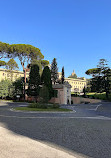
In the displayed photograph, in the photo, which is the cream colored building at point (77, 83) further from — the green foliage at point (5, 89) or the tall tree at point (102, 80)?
the green foliage at point (5, 89)

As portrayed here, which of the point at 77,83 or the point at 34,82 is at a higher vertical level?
the point at 77,83

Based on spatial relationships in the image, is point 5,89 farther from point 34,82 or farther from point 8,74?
point 8,74

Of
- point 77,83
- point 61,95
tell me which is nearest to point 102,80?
point 61,95

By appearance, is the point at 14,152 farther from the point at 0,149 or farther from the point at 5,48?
the point at 5,48

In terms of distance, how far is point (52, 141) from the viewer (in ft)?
20.3

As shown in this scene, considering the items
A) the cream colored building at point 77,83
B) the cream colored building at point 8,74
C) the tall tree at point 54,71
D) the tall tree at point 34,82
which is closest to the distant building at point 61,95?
the tall tree at point 34,82

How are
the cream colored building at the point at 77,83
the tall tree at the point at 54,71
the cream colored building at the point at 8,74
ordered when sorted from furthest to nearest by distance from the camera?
the cream colored building at the point at 77,83 → the tall tree at the point at 54,71 → the cream colored building at the point at 8,74

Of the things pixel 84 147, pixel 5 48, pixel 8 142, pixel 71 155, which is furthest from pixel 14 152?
pixel 5 48

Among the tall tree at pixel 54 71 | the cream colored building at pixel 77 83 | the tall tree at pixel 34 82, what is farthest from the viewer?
the cream colored building at pixel 77 83

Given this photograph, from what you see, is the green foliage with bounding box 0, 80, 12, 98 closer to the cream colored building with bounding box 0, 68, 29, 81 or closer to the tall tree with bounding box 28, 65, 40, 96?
the cream colored building with bounding box 0, 68, 29, 81

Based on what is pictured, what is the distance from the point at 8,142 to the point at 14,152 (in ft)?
3.73

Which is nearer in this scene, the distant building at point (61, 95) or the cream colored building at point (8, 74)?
the distant building at point (61, 95)

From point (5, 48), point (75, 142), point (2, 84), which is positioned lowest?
point (75, 142)

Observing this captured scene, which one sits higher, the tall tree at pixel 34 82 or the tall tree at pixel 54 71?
the tall tree at pixel 54 71
